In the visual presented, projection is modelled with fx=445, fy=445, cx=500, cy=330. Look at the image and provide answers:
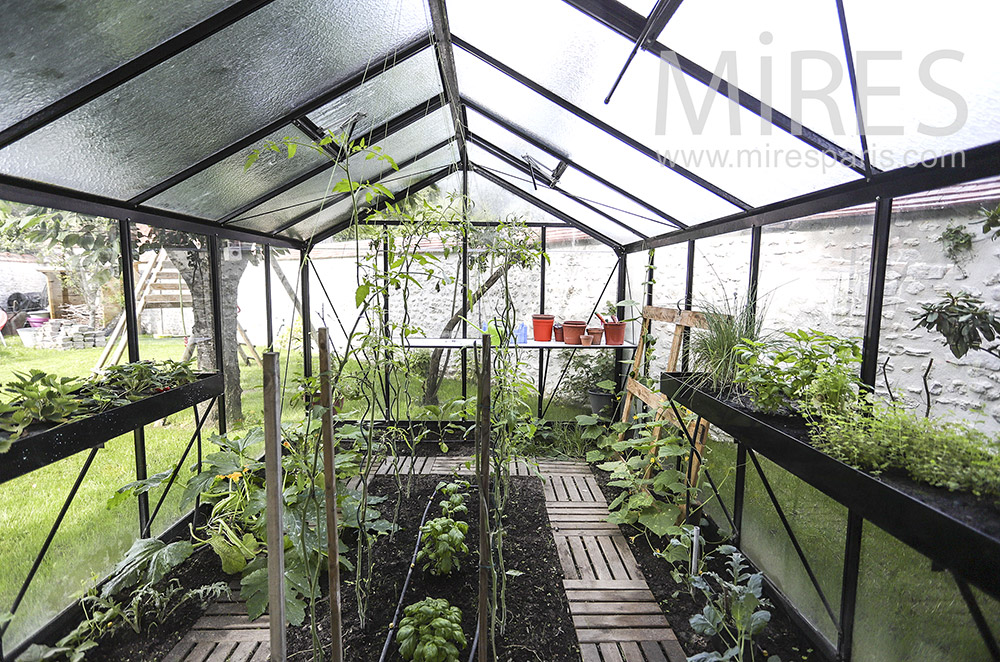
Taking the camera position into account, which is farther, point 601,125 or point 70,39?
point 601,125

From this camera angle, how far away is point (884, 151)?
1.42 meters

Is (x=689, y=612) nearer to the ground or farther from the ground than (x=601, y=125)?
nearer to the ground

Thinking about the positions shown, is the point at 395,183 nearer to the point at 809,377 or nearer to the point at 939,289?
the point at 809,377

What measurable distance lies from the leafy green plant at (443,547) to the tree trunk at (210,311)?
1.90 meters

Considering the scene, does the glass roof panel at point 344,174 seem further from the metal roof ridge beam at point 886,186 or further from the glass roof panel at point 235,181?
the metal roof ridge beam at point 886,186

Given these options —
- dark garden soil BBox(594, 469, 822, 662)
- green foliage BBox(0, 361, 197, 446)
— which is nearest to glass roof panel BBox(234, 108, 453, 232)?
green foliage BBox(0, 361, 197, 446)

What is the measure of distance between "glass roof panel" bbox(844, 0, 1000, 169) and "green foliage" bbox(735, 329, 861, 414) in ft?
2.17

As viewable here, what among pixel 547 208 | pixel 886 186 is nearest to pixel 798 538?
pixel 886 186

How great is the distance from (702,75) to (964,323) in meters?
1.10

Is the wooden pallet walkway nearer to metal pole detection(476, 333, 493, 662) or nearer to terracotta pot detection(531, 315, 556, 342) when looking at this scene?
metal pole detection(476, 333, 493, 662)

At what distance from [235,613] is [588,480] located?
94.5 inches

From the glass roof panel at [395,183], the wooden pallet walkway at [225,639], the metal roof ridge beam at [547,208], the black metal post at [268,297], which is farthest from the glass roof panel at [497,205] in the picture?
the wooden pallet walkway at [225,639]

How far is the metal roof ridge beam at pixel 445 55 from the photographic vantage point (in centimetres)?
196

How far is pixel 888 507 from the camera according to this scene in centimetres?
113
